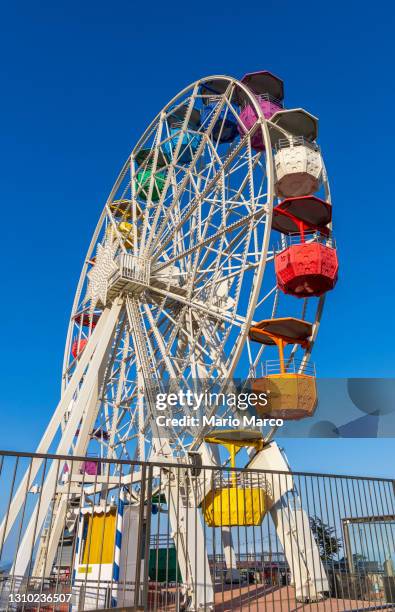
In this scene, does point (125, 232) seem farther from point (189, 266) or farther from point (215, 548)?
point (215, 548)

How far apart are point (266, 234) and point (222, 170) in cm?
376

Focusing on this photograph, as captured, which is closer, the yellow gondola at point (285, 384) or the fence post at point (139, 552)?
the fence post at point (139, 552)

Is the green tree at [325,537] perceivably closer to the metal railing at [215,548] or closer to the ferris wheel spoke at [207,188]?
the metal railing at [215,548]

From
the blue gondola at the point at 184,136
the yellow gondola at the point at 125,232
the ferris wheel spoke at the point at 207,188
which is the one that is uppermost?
the blue gondola at the point at 184,136

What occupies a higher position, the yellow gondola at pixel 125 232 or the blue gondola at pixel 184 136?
the blue gondola at pixel 184 136

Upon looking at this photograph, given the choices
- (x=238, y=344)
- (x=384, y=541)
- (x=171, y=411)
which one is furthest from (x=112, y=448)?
(x=384, y=541)

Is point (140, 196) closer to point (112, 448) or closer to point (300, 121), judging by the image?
point (300, 121)

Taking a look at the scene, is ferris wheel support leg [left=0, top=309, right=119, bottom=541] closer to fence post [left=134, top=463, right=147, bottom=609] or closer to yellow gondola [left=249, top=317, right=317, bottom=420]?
yellow gondola [left=249, top=317, right=317, bottom=420]

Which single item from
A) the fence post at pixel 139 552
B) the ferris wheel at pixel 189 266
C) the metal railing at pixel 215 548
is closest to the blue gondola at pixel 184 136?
the ferris wheel at pixel 189 266

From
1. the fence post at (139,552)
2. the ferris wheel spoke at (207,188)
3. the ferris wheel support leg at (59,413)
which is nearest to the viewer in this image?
the fence post at (139,552)

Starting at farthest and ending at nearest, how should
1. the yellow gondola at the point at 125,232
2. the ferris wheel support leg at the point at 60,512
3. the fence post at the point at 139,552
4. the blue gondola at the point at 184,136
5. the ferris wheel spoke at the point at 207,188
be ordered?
the yellow gondola at the point at 125,232 → the blue gondola at the point at 184,136 → the ferris wheel spoke at the point at 207,188 → the ferris wheel support leg at the point at 60,512 → the fence post at the point at 139,552

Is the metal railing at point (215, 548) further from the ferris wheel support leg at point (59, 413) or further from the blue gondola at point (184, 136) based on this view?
the blue gondola at point (184, 136)

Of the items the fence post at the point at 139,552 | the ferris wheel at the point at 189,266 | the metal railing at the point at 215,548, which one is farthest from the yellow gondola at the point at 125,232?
the fence post at the point at 139,552

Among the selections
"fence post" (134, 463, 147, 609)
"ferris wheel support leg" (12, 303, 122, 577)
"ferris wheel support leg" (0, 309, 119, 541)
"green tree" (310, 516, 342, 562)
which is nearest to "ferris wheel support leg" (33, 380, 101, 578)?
"ferris wheel support leg" (12, 303, 122, 577)
